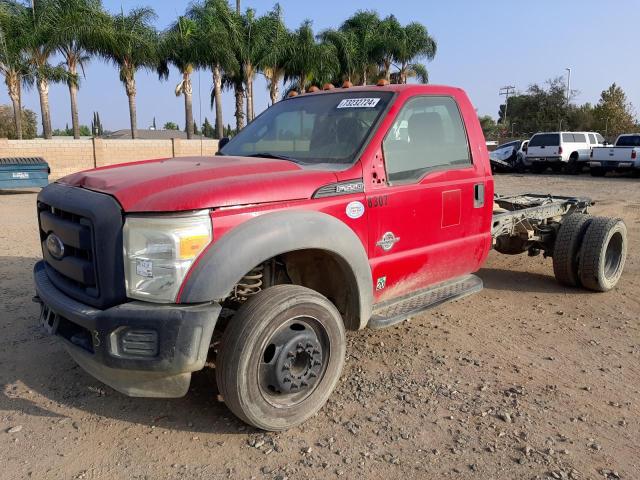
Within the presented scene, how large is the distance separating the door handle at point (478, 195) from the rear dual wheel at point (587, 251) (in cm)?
183

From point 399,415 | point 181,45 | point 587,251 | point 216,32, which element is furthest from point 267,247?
point 181,45

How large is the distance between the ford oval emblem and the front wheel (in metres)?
1.06

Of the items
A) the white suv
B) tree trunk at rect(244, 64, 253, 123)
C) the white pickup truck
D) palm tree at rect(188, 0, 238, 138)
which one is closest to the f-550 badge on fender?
the white pickup truck

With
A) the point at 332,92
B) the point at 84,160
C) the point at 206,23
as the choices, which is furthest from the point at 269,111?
the point at 206,23

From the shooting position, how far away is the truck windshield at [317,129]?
3.67 meters

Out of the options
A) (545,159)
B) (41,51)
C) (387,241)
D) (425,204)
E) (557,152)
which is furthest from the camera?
(41,51)

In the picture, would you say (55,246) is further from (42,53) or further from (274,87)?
(274,87)

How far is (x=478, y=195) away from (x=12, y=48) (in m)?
28.3

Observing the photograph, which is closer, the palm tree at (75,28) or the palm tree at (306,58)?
the palm tree at (75,28)

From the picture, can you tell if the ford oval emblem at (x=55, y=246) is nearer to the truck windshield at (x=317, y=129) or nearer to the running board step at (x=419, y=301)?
the truck windshield at (x=317, y=129)

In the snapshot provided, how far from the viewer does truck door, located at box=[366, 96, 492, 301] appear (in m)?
3.57

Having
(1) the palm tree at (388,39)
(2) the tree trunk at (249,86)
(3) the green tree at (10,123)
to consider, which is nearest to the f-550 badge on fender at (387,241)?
(2) the tree trunk at (249,86)

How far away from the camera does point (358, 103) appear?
3.91m

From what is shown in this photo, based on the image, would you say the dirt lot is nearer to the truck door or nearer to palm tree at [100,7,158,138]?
the truck door
